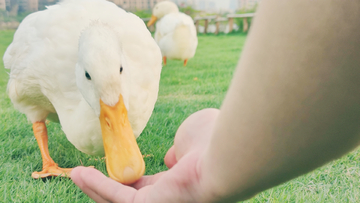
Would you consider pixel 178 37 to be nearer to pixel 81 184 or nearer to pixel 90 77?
pixel 90 77

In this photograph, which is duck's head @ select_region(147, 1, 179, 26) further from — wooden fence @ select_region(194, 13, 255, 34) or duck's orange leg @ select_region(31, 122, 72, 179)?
duck's orange leg @ select_region(31, 122, 72, 179)

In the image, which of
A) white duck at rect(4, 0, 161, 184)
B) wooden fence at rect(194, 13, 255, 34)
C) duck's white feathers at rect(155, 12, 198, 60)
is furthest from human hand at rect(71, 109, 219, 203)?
wooden fence at rect(194, 13, 255, 34)

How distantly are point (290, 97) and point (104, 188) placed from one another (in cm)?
57

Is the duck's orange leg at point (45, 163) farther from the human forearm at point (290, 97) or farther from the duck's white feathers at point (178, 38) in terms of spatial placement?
the duck's white feathers at point (178, 38)

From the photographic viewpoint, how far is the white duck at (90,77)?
123 cm

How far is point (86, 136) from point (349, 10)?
1.28m

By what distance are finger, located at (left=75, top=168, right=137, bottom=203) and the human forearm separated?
0.33 m

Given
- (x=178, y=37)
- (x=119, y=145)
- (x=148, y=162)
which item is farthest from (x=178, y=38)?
(x=119, y=145)

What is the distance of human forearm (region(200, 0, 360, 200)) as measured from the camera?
1.44 ft

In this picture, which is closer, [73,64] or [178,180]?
[178,180]

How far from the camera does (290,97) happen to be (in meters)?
0.48

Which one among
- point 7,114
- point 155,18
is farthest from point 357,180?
point 155,18

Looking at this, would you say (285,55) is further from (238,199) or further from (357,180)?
(357,180)

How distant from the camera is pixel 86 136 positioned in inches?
58.7
